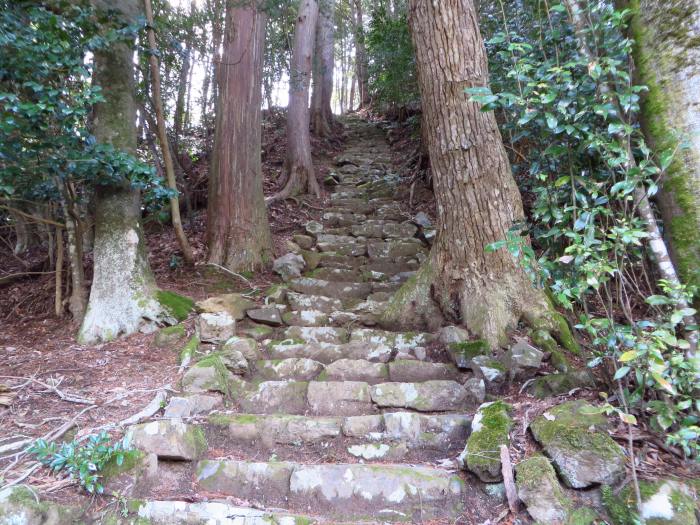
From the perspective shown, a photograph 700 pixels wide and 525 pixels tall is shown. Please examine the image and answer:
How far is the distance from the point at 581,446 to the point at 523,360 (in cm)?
121

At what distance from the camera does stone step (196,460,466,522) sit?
7.98 feet

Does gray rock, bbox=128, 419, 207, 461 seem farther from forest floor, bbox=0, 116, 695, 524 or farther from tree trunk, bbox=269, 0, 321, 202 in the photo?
tree trunk, bbox=269, 0, 321, 202

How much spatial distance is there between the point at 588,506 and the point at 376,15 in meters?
11.5

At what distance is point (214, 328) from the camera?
414 centimetres

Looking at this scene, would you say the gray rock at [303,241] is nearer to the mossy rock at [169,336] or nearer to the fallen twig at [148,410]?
the mossy rock at [169,336]

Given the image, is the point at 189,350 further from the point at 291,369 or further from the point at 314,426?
the point at 314,426

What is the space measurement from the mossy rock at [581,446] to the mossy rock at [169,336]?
324 cm

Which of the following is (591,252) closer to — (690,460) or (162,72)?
(690,460)

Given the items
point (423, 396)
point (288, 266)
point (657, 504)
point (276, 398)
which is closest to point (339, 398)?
point (276, 398)

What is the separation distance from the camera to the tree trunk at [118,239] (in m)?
4.33

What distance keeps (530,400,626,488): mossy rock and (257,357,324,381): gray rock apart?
6.23 ft

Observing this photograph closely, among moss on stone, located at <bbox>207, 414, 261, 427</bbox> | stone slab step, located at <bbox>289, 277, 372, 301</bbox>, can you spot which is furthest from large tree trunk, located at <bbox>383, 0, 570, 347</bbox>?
moss on stone, located at <bbox>207, 414, 261, 427</bbox>

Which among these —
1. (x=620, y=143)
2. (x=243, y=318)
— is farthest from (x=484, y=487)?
(x=243, y=318)

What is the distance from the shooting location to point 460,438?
2.94 metres
